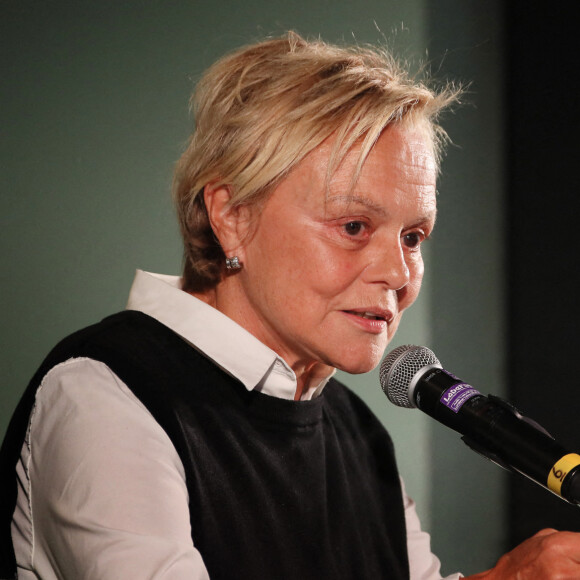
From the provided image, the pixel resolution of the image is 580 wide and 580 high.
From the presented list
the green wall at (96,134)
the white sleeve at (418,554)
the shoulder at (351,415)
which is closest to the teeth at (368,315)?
the shoulder at (351,415)

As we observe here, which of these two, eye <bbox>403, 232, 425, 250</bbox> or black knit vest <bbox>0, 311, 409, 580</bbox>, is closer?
black knit vest <bbox>0, 311, 409, 580</bbox>

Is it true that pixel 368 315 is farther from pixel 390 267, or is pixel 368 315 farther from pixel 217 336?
pixel 217 336

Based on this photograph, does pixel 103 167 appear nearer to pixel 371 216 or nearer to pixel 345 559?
pixel 371 216

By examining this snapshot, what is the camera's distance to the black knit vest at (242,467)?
1149 mm

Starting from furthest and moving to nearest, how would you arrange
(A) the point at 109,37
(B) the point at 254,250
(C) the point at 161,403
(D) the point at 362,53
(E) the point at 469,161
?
(E) the point at 469,161 < (A) the point at 109,37 < (D) the point at 362,53 < (B) the point at 254,250 < (C) the point at 161,403

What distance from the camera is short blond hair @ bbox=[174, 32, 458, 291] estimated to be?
→ 1.20 meters

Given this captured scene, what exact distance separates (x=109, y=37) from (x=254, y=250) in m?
0.75

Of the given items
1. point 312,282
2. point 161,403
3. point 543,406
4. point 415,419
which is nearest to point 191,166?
point 312,282

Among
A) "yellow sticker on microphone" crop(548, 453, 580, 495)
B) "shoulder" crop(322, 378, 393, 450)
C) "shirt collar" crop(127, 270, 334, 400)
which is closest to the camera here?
"yellow sticker on microphone" crop(548, 453, 580, 495)

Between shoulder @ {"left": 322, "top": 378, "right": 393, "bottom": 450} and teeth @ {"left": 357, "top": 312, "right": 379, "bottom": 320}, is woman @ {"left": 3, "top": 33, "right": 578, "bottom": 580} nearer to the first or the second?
teeth @ {"left": 357, "top": 312, "right": 379, "bottom": 320}

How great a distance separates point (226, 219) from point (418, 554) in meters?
0.80

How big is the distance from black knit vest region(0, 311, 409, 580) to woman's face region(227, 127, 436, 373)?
0.15 metres

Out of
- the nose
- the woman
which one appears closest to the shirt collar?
the woman

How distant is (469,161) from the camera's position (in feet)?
8.08
